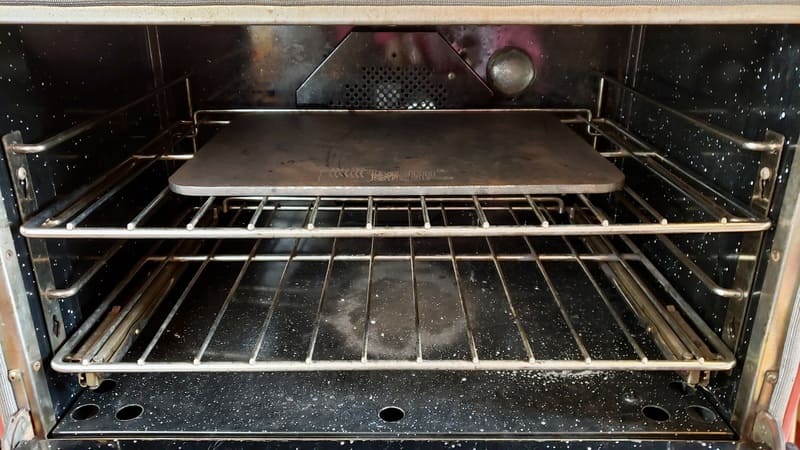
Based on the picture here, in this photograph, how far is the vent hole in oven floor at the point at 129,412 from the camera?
0.90m

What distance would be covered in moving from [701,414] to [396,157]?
66cm

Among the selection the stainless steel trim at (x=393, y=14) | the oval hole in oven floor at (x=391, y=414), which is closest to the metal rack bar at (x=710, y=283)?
the stainless steel trim at (x=393, y=14)

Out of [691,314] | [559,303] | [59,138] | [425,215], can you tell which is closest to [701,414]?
[691,314]

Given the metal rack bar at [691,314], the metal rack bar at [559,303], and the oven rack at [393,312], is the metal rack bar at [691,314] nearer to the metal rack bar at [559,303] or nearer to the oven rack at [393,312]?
the oven rack at [393,312]

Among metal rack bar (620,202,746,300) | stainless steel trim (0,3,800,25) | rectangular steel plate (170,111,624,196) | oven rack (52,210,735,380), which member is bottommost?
oven rack (52,210,735,380)

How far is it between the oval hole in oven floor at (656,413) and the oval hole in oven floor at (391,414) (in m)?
0.38

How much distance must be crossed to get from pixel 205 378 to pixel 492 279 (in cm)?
62

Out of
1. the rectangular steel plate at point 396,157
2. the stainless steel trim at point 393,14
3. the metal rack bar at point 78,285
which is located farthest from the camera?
the rectangular steel plate at point 396,157

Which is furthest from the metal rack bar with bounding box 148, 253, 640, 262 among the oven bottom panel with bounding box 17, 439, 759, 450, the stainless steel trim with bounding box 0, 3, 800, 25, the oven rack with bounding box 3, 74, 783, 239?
the stainless steel trim with bounding box 0, 3, 800, 25

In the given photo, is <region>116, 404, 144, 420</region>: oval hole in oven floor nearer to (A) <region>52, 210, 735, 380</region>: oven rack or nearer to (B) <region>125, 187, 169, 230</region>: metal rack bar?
(A) <region>52, 210, 735, 380</region>: oven rack

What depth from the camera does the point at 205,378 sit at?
3.26 feet

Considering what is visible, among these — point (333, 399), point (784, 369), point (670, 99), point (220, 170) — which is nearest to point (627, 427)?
point (784, 369)

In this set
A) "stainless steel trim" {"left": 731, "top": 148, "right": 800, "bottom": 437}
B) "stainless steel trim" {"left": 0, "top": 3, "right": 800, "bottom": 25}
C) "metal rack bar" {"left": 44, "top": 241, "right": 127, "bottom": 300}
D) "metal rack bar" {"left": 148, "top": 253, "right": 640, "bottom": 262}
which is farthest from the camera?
"metal rack bar" {"left": 148, "top": 253, "right": 640, "bottom": 262}

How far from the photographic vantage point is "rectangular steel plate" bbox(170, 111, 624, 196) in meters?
0.96
